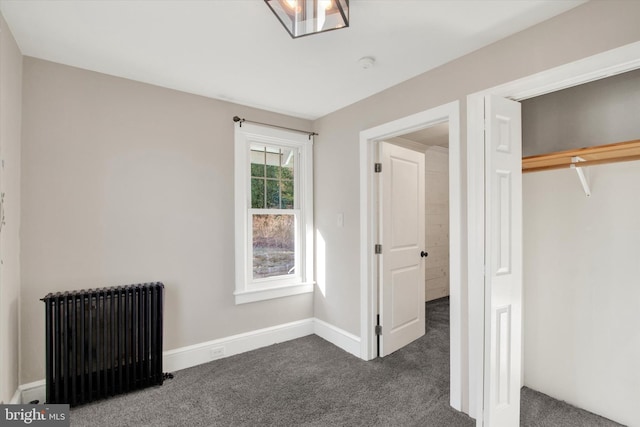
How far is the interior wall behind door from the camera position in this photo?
4.99 meters

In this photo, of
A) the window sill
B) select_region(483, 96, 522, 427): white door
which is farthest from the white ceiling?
the window sill

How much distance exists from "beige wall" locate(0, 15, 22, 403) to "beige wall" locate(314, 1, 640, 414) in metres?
2.40

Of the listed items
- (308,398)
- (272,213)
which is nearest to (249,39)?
(272,213)

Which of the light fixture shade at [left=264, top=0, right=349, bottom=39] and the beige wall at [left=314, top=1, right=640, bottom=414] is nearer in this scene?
the light fixture shade at [left=264, top=0, right=349, bottom=39]

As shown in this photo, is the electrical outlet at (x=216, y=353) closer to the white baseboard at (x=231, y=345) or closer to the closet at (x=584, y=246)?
the white baseboard at (x=231, y=345)

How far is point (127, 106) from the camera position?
2.58m

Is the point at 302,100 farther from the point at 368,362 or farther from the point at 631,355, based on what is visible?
the point at 631,355

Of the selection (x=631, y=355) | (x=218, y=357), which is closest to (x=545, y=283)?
(x=631, y=355)

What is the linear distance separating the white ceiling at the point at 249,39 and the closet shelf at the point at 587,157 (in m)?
0.80

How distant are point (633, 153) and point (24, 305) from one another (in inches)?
157

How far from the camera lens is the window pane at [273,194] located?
340cm

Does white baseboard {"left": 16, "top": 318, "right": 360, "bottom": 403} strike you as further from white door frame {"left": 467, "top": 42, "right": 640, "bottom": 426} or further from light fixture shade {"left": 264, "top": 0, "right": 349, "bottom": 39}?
light fixture shade {"left": 264, "top": 0, "right": 349, "bottom": 39}

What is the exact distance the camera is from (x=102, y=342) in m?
2.30

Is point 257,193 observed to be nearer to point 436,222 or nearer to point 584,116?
point 584,116
